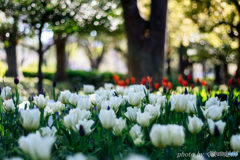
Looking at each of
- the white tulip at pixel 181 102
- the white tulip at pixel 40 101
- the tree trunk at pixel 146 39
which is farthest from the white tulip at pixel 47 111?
the tree trunk at pixel 146 39

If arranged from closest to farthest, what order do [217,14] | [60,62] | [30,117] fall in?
[30,117] < [217,14] < [60,62]

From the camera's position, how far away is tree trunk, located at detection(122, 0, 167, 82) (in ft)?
20.9

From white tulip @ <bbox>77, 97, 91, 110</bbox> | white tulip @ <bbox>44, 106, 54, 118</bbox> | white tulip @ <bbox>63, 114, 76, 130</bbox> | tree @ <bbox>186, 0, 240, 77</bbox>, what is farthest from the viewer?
tree @ <bbox>186, 0, 240, 77</bbox>

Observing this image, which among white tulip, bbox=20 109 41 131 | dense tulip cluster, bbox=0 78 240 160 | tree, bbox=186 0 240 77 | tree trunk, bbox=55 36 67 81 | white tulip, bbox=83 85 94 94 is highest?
tree, bbox=186 0 240 77

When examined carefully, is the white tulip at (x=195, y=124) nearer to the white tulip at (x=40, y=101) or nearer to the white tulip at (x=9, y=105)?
the white tulip at (x=40, y=101)

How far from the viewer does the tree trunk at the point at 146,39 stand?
6371mm

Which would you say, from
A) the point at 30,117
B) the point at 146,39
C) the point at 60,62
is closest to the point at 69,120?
the point at 30,117

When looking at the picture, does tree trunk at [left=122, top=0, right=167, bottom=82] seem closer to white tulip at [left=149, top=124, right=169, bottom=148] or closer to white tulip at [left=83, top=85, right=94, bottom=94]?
white tulip at [left=83, top=85, right=94, bottom=94]

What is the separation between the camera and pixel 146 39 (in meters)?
6.48

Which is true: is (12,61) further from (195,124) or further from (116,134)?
(195,124)

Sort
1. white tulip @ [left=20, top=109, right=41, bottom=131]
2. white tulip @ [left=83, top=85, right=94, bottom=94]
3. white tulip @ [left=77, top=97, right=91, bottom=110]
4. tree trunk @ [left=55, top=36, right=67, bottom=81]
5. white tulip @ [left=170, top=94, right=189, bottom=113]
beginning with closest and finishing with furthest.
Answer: white tulip @ [left=20, top=109, right=41, bottom=131]
white tulip @ [left=170, top=94, right=189, bottom=113]
white tulip @ [left=77, top=97, right=91, bottom=110]
white tulip @ [left=83, top=85, right=94, bottom=94]
tree trunk @ [left=55, top=36, right=67, bottom=81]

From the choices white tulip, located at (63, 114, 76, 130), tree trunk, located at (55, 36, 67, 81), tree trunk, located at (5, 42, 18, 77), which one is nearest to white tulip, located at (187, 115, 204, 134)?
white tulip, located at (63, 114, 76, 130)

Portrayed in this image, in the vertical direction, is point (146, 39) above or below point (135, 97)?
above

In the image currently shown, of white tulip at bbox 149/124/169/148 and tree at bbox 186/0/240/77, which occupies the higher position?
tree at bbox 186/0/240/77
